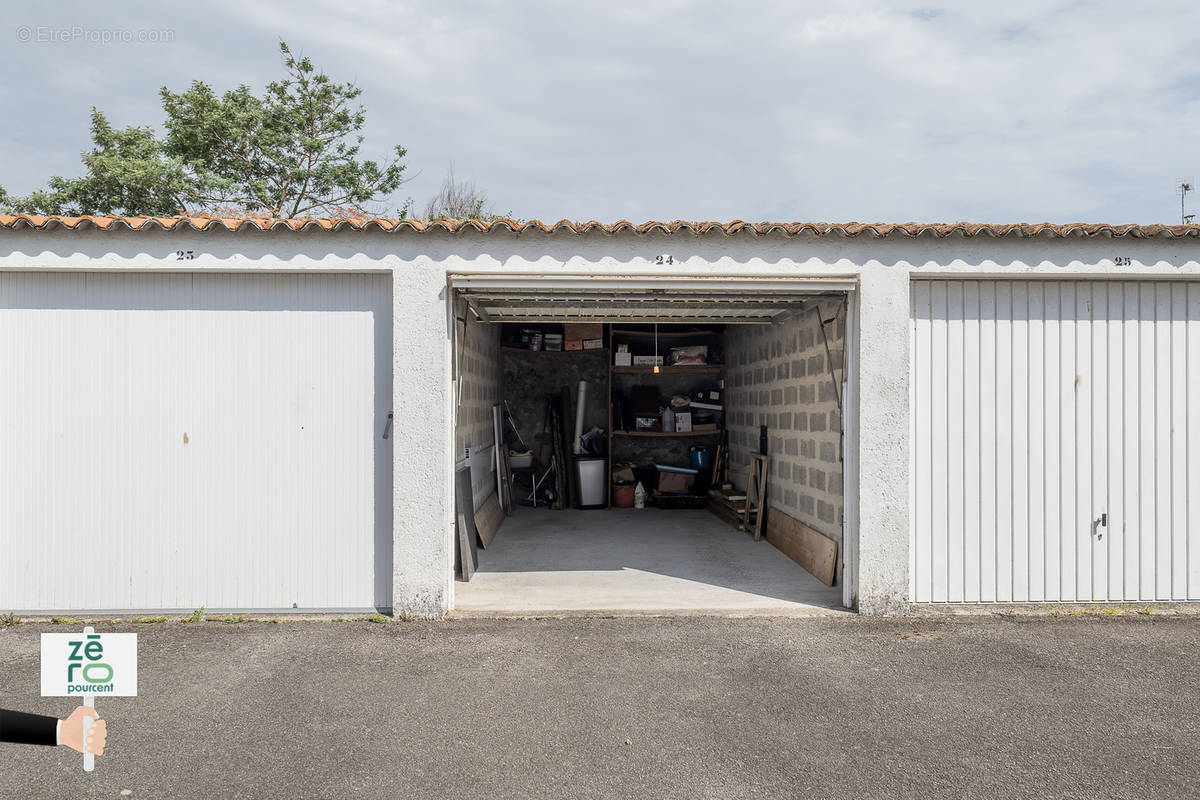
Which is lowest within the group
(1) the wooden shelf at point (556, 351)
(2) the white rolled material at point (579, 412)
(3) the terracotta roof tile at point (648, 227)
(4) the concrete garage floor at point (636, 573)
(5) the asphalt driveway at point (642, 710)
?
(5) the asphalt driveway at point (642, 710)

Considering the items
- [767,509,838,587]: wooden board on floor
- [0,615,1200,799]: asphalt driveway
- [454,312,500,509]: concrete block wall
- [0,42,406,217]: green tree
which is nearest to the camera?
[0,615,1200,799]: asphalt driveway

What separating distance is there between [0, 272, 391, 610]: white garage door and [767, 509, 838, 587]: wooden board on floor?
13.0 feet

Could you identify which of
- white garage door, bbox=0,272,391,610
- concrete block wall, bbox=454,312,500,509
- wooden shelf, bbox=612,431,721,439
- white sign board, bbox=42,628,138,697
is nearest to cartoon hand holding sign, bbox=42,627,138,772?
white sign board, bbox=42,628,138,697

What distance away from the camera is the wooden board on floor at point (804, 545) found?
668cm

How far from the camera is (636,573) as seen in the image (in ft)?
23.1

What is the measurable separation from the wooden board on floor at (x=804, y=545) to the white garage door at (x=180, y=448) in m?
3.96

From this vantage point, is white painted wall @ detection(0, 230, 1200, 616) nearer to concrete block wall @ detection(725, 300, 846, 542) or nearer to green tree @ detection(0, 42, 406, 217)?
concrete block wall @ detection(725, 300, 846, 542)

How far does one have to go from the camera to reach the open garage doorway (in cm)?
611

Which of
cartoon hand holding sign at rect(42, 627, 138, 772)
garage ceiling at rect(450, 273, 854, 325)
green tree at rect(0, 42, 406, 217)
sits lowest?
cartoon hand holding sign at rect(42, 627, 138, 772)

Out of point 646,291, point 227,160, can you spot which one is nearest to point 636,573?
point 646,291

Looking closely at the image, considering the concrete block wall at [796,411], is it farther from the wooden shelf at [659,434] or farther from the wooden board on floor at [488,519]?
the wooden board on floor at [488,519]

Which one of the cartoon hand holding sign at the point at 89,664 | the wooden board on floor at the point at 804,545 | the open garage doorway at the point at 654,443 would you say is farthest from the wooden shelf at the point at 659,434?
the cartoon hand holding sign at the point at 89,664

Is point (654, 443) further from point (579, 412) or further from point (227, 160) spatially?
point (227, 160)

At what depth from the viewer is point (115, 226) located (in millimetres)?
5438
